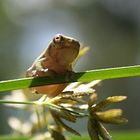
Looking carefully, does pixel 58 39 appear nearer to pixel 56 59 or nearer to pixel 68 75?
pixel 56 59

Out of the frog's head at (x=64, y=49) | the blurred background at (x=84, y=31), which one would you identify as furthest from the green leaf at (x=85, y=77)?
the blurred background at (x=84, y=31)

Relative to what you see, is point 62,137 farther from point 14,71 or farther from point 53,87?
point 14,71

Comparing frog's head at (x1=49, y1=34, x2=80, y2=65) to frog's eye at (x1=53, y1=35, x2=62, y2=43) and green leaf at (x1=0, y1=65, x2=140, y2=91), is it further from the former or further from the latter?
green leaf at (x1=0, y1=65, x2=140, y2=91)

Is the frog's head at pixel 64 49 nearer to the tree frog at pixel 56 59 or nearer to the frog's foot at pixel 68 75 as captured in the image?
the tree frog at pixel 56 59

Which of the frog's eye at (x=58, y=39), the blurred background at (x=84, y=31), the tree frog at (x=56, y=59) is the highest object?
the frog's eye at (x=58, y=39)

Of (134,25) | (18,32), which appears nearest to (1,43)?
(18,32)

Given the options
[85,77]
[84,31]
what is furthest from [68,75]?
[84,31]
